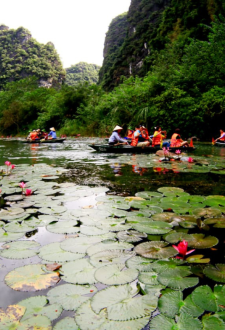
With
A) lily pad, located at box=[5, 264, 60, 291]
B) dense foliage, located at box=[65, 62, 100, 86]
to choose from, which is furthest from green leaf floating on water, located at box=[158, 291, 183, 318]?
dense foliage, located at box=[65, 62, 100, 86]

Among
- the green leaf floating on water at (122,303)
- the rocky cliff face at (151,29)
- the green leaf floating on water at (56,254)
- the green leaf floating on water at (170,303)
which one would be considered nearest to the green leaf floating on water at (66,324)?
the green leaf floating on water at (122,303)

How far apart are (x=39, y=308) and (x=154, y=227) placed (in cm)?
113

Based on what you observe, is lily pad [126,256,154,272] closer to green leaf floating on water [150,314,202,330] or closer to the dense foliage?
green leaf floating on water [150,314,202,330]

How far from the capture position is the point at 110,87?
4953cm

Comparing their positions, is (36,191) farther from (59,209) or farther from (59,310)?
(59,310)

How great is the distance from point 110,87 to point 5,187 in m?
49.0

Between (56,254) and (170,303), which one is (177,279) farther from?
(56,254)

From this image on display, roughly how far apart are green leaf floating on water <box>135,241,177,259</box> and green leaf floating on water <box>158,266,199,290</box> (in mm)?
166

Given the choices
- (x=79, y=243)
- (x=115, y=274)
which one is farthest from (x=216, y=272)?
(x=79, y=243)

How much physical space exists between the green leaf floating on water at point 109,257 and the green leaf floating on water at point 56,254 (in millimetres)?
111

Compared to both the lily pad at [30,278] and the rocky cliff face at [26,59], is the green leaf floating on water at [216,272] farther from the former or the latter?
the rocky cliff face at [26,59]

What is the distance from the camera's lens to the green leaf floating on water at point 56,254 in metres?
1.52

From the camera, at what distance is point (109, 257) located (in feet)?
5.02

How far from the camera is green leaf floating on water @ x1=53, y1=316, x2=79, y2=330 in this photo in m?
0.99
